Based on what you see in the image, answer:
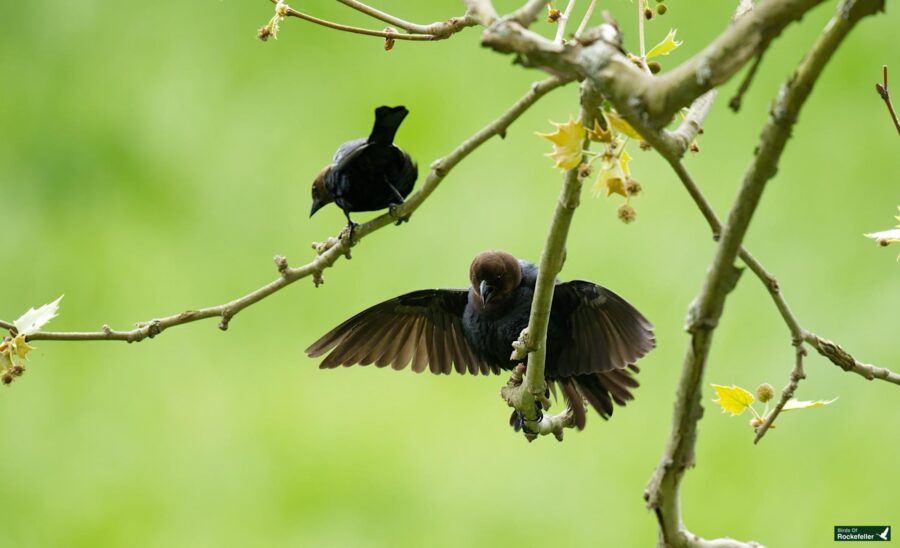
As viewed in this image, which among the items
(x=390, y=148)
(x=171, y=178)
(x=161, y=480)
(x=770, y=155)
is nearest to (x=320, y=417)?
(x=161, y=480)

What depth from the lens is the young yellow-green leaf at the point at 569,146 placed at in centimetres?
122

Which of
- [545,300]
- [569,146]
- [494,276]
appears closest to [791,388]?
[545,300]

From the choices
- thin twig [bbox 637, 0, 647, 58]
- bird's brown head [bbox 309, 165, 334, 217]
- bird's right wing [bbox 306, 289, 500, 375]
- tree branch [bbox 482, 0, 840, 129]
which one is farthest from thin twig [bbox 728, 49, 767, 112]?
bird's brown head [bbox 309, 165, 334, 217]

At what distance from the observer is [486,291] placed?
7.28 feet

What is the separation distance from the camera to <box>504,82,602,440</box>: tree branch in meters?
1.25

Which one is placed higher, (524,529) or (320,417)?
(320,417)

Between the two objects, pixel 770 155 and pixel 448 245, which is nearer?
pixel 770 155

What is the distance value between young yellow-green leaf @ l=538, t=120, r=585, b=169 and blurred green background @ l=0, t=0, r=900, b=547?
2256 millimetres

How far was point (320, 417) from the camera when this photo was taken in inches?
148

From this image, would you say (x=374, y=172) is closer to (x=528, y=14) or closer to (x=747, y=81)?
(x=528, y=14)

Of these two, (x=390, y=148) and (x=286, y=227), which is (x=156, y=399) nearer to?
(x=286, y=227)

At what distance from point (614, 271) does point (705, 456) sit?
68 centimetres

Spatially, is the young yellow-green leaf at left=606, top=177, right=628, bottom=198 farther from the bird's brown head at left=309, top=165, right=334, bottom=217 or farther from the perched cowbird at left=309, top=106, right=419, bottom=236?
the bird's brown head at left=309, top=165, right=334, bottom=217
